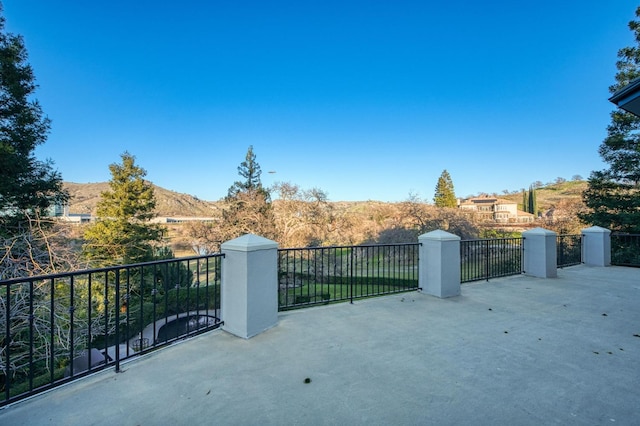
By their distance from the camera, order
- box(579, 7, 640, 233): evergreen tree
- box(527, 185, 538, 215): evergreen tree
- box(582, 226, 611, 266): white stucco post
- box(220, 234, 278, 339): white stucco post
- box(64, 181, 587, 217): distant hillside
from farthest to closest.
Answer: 1. box(527, 185, 538, 215): evergreen tree
2. box(64, 181, 587, 217): distant hillside
3. box(579, 7, 640, 233): evergreen tree
4. box(582, 226, 611, 266): white stucco post
5. box(220, 234, 278, 339): white stucco post

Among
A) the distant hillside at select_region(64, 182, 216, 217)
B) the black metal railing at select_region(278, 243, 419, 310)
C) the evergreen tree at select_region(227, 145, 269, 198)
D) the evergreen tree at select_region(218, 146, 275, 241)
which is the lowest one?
the black metal railing at select_region(278, 243, 419, 310)

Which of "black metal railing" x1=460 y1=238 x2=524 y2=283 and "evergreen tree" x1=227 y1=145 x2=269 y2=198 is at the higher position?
"evergreen tree" x1=227 y1=145 x2=269 y2=198

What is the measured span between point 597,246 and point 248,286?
33.3ft

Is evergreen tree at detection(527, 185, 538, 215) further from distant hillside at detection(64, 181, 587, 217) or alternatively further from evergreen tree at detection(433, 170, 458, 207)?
evergreen tree at detection(433, 170, 458, 207)

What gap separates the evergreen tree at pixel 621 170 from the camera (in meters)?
11.1

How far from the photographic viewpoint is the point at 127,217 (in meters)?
19.8

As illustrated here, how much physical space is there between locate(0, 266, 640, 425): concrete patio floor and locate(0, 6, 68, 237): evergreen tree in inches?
480

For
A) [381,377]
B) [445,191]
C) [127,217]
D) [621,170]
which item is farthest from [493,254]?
[445,191]

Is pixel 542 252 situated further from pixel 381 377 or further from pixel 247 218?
pixel 247 218

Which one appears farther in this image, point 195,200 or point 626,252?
point 195,200

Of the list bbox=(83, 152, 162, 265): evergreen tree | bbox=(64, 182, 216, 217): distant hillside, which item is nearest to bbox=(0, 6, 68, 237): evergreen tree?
bbox=(83, 152, 162, 265): evergreen tree

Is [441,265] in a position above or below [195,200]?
below

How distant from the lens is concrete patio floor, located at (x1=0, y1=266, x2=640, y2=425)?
1.81m

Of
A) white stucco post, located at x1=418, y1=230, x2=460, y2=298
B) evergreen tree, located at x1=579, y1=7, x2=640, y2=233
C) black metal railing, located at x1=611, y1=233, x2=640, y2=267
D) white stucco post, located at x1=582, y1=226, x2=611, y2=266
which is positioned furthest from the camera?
evergreen tree, located at x1=579, y1=7, x2=640, y2=233
